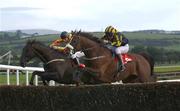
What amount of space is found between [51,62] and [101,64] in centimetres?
123

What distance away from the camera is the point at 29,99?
9.07 m

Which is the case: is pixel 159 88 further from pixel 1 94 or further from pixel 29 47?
pixel 29 47

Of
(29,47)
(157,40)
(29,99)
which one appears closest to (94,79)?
(29,47)

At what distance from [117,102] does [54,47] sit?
514 centimetres

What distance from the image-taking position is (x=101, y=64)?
11750 millimetres

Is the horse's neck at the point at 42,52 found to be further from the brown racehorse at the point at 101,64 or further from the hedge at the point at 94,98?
the hedge at the point at 94,98

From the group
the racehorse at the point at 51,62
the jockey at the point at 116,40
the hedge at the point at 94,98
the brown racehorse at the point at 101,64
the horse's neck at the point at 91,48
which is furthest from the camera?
the jockey at the point at 116,40

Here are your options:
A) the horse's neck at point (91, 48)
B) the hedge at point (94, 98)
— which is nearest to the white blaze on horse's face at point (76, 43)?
the horse's neck at point (91, 48)

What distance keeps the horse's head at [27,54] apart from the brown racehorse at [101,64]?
115cm

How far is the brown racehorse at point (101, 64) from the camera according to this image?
11672 millimetres

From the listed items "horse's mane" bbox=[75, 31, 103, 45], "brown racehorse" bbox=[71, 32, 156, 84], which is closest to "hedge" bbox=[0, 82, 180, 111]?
"brown racehorse" bbox=[71, 32, 156, 84]

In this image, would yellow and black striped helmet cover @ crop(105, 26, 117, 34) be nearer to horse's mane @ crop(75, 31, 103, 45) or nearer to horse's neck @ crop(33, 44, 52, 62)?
horse's mane @ crop(75, 31, 103, 45)

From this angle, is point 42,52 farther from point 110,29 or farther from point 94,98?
point 94,98

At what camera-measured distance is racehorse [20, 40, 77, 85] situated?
1199 centimetres
